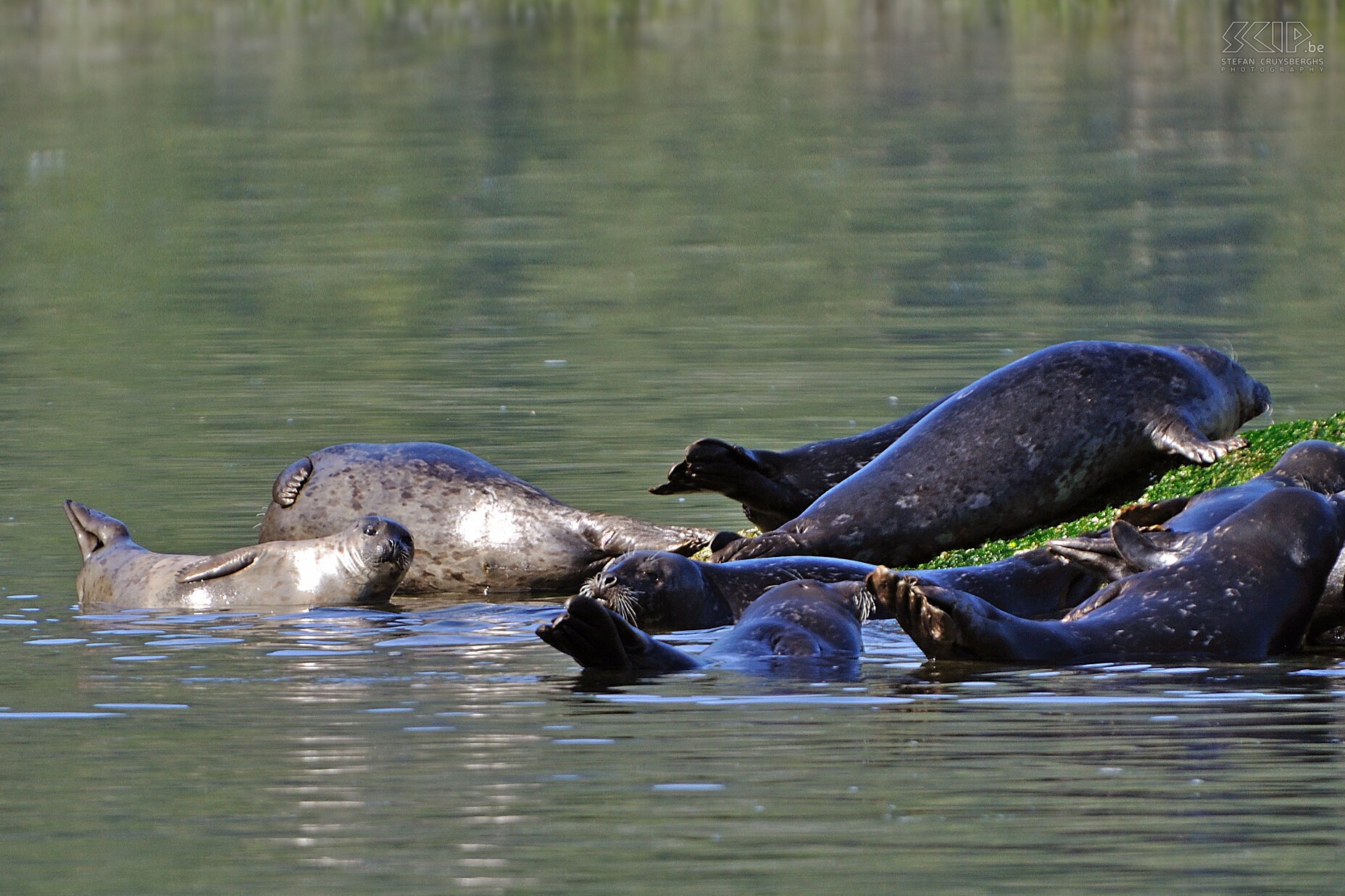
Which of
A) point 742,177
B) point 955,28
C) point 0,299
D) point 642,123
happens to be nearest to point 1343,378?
point 0,299

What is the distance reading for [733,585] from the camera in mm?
10422

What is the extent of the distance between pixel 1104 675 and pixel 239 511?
6372 millimetres

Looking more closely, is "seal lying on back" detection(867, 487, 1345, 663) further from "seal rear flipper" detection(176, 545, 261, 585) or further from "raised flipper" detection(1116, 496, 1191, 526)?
"seal rear flipper" detection(176, 545, 261, 585)

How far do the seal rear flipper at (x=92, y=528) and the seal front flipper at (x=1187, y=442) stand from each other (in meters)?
4.86

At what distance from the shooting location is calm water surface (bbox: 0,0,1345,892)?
6355 mm

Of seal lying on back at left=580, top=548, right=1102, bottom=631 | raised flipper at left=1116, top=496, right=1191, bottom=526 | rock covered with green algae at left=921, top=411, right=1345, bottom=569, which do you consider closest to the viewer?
seal lying on back at left=580, top=548, right=1102, bottom=631

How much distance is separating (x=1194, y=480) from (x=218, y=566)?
4.41 meters

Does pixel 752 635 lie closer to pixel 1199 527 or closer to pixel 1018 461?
pixel 1199 527

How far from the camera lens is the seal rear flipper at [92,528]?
39.2ft

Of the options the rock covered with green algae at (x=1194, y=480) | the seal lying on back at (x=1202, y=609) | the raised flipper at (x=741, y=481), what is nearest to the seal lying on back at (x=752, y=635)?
the seal lying on back at (x=1202, y=609)

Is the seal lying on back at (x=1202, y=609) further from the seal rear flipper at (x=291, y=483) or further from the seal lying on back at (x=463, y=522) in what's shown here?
the seal rear flipper at (x=291, y=483)

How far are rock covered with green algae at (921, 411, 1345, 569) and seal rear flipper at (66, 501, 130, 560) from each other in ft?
12.3

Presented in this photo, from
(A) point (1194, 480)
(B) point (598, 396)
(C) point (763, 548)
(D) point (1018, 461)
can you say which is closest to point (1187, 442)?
(A) point (1194, 480)

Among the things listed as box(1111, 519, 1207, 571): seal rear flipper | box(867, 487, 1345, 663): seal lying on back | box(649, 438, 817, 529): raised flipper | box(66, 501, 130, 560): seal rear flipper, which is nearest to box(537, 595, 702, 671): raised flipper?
box(867, 487, 1345, 663): seal lying on back
